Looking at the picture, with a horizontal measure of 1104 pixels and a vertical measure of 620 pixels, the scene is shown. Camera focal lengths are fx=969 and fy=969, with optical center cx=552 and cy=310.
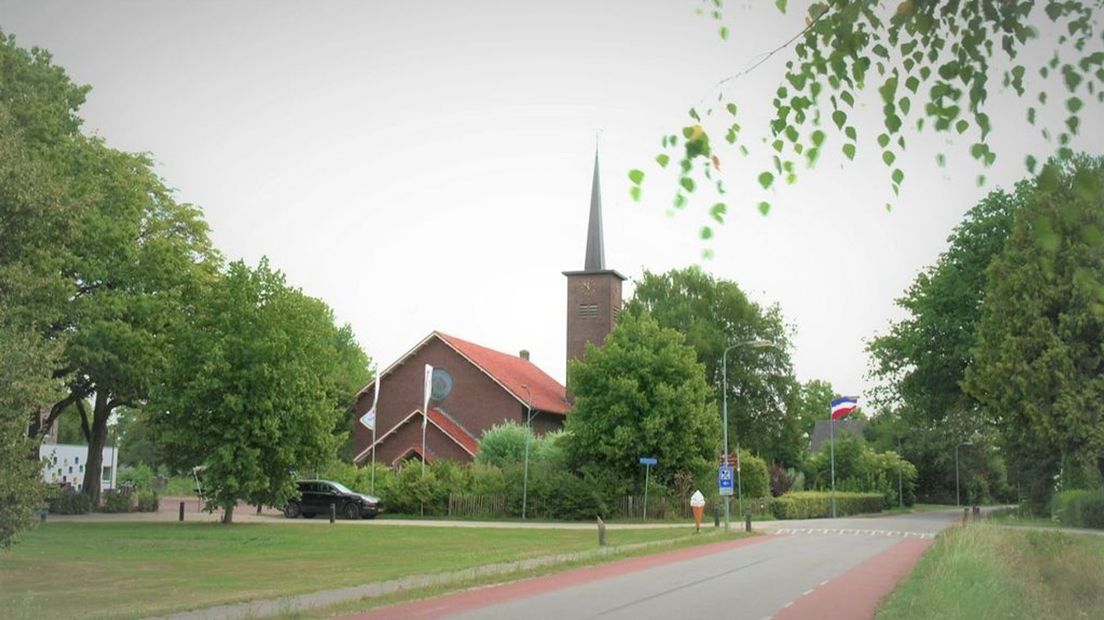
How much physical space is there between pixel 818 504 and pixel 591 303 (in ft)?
61.5

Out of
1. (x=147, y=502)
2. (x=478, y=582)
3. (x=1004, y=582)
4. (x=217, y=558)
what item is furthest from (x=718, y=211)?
(x=147, y=502)

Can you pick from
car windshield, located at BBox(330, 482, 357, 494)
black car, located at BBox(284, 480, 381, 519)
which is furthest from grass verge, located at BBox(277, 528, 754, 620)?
car windshield, located at BBox(330, 482, 357, 494)

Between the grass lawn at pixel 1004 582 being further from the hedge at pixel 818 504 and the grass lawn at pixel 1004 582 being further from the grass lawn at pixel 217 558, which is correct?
the hedge at pixel 818 504

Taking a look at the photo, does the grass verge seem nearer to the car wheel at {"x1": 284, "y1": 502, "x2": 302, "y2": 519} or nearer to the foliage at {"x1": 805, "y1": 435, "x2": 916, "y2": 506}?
the car wheel at {"x1": 284, "y1": 502, "x2": 302, "y2": 519}

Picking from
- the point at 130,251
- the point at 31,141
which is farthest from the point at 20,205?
the point at 130,251

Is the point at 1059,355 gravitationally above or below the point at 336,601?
above

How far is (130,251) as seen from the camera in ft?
133

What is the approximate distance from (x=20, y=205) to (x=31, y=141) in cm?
1529

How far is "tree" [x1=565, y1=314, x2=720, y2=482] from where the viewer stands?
4419 cm

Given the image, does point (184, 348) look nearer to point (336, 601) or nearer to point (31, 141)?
point (31, 141)

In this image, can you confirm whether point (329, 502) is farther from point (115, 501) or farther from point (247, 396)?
point (115, 501)

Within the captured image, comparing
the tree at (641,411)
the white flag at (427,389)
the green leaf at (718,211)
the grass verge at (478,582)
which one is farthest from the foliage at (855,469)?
the green leaf at (718,211)

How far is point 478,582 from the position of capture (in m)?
18.1

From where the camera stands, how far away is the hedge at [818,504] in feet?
164
